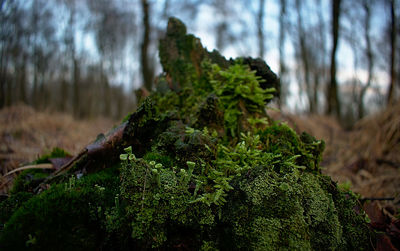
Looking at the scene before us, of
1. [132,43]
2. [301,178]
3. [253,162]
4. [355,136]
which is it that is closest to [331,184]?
[301,178]

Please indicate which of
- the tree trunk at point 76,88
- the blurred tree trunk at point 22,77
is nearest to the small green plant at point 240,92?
the tree trunk at point 76,88

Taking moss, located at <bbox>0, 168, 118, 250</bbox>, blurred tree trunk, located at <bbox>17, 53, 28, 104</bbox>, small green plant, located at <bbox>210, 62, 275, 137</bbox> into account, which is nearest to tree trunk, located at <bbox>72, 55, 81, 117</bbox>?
blurred tree trunk, located at <bbox>17, 53, 28, 104</bbox>

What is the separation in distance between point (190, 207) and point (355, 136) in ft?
17.0

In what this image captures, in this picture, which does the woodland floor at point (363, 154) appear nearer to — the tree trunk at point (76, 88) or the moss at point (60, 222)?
the moss at point (60, 222)

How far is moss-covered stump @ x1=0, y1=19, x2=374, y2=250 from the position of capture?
1.14 metres

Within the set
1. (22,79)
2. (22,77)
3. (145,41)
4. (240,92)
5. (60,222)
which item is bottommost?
(60,222)

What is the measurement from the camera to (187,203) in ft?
4.06

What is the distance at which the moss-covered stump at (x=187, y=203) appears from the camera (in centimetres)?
114

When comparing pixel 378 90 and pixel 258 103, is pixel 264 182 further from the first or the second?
pixel 378 90

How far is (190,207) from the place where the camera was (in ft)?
4.06

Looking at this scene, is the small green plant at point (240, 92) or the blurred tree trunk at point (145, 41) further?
the blurred tree trunk at point (145, 41)

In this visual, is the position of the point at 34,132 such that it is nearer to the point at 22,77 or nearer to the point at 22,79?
the point at 22,79

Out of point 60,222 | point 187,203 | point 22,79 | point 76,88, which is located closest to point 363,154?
point 187,203

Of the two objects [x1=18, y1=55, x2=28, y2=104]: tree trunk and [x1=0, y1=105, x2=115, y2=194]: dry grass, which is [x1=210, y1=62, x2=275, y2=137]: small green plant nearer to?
[x1=0, y1=105, x2=115, y2=194]: dry grass
